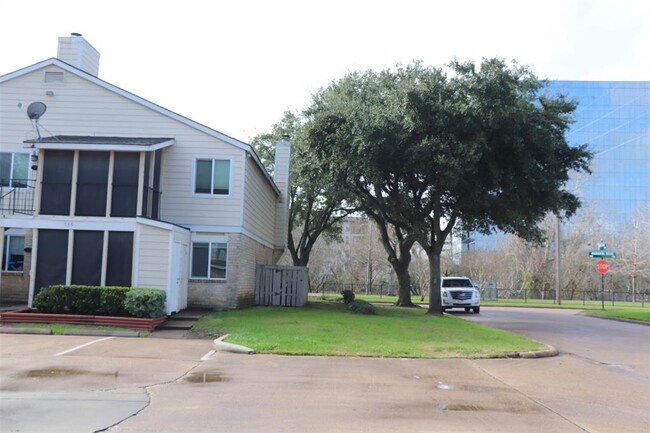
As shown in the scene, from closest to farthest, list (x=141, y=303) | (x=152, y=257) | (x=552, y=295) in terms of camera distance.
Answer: (x=141, y=303)
(x=152, y=257)
(x=552, y=295)

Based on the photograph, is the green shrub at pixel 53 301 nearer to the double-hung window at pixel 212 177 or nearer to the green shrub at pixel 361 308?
the double-hung window at pixel 212 177

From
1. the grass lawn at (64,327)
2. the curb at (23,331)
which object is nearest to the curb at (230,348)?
the grass lawn at (64,327)

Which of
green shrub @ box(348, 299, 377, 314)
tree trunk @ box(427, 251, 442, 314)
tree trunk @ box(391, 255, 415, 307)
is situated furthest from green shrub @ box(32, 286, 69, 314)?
tree trunk @ box(391, 255, 415, 307)

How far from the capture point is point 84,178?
17.5 metres

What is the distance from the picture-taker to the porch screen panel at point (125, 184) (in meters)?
17.4

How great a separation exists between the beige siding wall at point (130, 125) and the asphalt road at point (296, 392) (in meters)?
7.17

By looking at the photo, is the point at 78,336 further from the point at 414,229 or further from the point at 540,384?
the point at 414,229

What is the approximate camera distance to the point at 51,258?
55.5 feet

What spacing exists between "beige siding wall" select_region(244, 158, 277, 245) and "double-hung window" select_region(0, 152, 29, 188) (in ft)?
25.1

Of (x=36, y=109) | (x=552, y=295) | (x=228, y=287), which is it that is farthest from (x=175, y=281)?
(x=552, y=295)

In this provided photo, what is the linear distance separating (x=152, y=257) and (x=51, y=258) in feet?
10.5

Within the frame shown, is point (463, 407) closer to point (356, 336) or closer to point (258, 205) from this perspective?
point (356, 336)

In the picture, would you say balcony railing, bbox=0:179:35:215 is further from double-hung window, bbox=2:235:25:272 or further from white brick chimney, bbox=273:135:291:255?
white brick chimney, bbox=273:135:291:255

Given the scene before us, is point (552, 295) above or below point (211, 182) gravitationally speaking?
below
